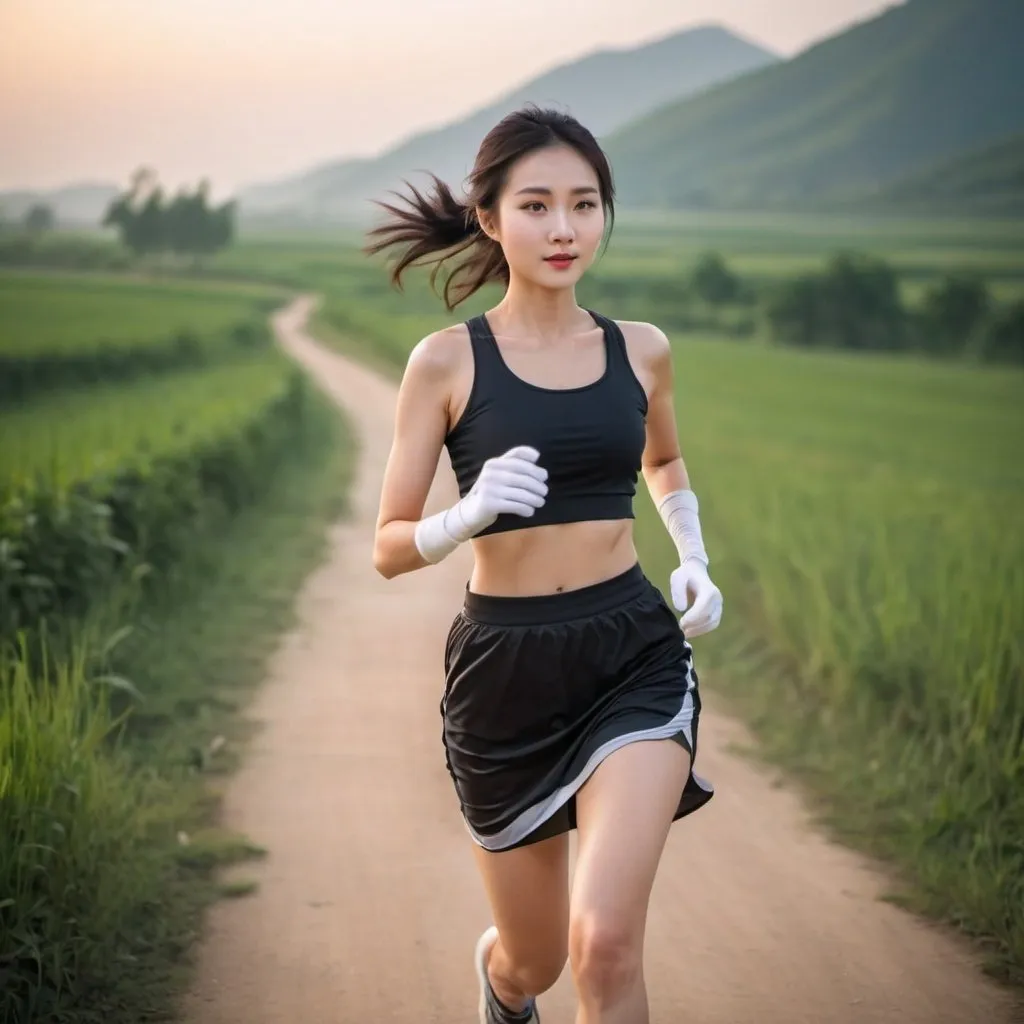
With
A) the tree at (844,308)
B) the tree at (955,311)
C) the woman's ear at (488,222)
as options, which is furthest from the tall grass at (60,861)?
the tree at (844,308)

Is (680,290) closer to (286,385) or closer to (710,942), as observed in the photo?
(286,385)

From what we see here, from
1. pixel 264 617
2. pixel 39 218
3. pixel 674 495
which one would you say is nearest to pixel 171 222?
pixel 39 218

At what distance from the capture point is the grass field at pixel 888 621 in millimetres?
→ 4168

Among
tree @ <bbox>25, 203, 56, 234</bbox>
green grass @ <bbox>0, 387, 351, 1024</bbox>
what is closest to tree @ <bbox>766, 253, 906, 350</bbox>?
tree @ <bbox>25, 203, 56, 234</bbox>

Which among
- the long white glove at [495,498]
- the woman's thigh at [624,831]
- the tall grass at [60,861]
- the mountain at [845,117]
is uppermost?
the mountain at [845,117]

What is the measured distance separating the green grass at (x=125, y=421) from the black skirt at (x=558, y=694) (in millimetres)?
3927

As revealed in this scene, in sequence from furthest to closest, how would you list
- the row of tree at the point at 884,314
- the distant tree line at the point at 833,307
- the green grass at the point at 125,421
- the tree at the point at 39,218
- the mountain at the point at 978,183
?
the distant tree line at the point at 833,307
the row of tree at the point at 884,314
the mountain at the point at 978,183
the tree at the point at 39,218
the green grass at the point at 125,421

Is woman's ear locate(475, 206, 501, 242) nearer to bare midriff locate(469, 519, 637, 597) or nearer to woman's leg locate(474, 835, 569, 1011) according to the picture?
bare midriff locate(469, 519, 637, 597)

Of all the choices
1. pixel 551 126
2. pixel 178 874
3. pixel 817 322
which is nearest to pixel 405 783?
pixel 178 874

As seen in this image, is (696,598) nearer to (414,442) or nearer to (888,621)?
(414,442)

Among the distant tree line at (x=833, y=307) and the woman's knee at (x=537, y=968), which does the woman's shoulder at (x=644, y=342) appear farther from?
the distant tree line at (x=833, y=307)

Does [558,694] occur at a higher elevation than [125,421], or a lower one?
higher

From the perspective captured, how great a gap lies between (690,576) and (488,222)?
0.78 meters

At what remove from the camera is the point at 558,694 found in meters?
2.59
